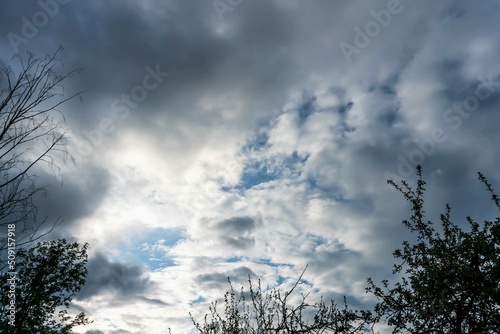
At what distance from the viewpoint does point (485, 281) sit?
5.75 metres

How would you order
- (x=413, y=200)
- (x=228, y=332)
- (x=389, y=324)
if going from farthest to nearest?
(x=413, y=200), (x=228, y=332), (x=389, y=324)

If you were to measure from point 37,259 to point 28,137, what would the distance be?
Result: 1016 inches

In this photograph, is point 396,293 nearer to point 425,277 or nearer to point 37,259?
point 425,277

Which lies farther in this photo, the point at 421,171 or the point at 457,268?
the point at 421,171

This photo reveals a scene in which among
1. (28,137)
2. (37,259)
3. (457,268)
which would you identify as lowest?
(457,268)

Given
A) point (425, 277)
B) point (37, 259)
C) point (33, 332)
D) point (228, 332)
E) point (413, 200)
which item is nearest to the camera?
point (425, 277)

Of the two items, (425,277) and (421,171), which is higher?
(421,171)

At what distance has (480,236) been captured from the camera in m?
7.37

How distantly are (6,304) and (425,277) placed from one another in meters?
26.4

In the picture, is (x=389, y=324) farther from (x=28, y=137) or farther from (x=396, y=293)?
(x=28, y=137)

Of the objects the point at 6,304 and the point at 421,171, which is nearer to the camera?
the point at 421,171

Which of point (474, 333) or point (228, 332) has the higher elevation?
point (228, 332)

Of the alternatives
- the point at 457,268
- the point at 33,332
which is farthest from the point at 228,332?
the point at 33,332

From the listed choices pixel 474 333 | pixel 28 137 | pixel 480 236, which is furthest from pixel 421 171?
pixel 28 137
